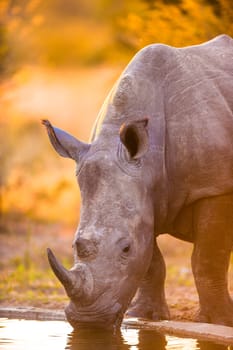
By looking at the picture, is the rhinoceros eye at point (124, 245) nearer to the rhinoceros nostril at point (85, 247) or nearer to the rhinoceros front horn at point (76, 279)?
the rhinoceros nostril at point (85, 247)

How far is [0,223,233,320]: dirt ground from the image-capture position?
36.5 ft

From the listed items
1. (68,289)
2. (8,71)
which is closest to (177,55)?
(68,289)

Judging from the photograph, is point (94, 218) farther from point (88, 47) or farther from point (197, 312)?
point (88, 47)

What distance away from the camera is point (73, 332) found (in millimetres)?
9102

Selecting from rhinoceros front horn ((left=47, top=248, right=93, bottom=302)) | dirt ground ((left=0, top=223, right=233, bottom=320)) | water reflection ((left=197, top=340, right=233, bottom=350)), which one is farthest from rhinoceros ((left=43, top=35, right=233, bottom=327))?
water reflection ((left=197, top=340, right=233, bottom=350))

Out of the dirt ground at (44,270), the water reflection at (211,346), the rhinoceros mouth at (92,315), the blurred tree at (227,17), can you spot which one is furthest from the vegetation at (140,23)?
the water reflection at (211,346)

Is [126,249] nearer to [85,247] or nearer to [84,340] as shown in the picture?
[85,247]

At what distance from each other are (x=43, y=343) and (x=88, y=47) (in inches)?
1417

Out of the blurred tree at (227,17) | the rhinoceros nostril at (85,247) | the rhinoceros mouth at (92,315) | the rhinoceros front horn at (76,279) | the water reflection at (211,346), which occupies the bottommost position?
the water reflection at (211,346)

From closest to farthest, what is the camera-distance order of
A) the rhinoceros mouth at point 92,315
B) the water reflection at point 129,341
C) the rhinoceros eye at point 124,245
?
the water reflection at point 129,341 < the rhinoceros mouth at point 92,315 < the rhinoceros eye at point 124,245

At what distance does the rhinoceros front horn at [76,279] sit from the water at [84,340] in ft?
0.91

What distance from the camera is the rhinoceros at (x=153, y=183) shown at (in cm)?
913

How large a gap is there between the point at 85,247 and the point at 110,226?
25 cm

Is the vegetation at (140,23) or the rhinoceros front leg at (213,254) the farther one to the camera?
the vegetation at (140,23)
